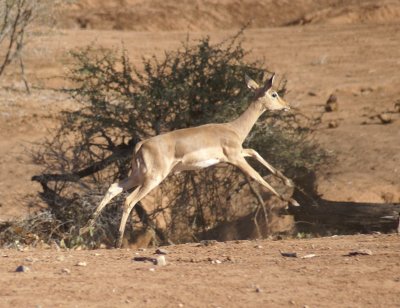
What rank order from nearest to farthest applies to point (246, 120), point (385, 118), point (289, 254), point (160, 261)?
1. point (160, 261)
2. point (289, 254)
3. point (246, 120)
4. point (385, 118)

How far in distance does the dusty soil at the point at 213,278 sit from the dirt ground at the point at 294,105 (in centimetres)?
1

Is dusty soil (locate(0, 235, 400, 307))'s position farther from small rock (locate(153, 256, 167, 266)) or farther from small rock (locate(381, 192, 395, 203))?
small rock (locate(381, 192, 395, 203))

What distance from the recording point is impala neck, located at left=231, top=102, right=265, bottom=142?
12.1 metres

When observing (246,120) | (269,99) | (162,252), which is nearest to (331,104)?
(269,99)

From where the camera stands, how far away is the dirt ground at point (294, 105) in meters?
7.11

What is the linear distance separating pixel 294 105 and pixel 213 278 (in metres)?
15.2

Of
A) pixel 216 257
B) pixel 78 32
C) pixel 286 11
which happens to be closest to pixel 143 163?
pixel 216 257

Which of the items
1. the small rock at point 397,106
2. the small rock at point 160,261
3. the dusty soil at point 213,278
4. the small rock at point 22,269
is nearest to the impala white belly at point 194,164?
the dusty soil at point 213,278

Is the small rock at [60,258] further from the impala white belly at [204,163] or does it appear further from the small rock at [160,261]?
the impala white belly at [204,163]

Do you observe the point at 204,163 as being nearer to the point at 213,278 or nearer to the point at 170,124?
the point at 170,124

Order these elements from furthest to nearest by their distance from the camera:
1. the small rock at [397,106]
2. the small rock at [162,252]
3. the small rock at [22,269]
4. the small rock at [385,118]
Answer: the small rock at [397,106], the small rock at [385,118], the small rock at [162,252], the small rock at [22,269]

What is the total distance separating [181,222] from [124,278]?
717 cm

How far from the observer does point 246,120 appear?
40.3ft

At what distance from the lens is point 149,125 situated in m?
14.3
